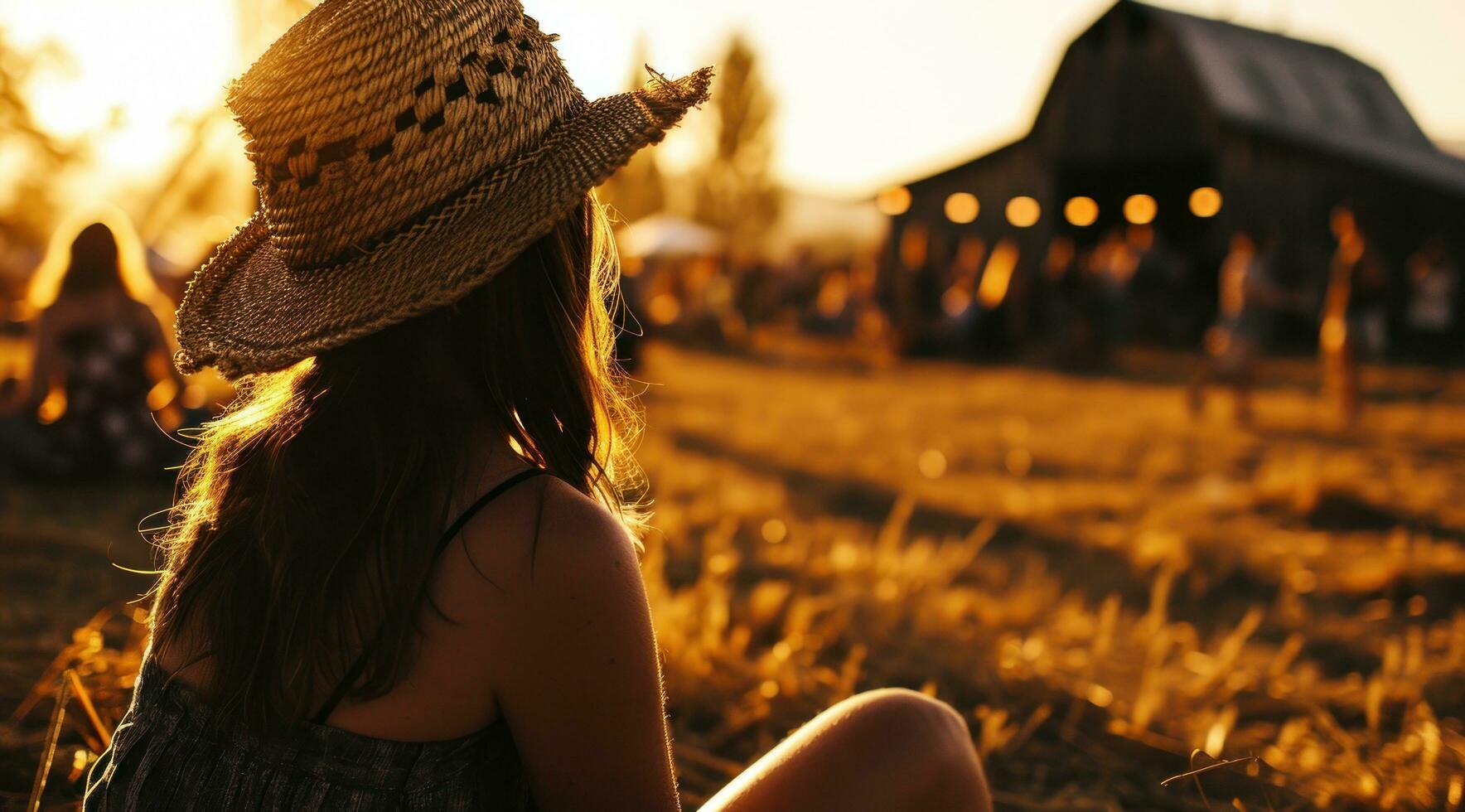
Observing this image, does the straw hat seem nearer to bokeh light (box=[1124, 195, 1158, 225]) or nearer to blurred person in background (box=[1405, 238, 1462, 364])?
blurred person in background (box=[1405, 238, 1462, 364])

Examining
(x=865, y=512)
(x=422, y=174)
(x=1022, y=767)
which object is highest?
(x=422, y=174)

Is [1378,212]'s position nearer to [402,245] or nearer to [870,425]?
[870,425]

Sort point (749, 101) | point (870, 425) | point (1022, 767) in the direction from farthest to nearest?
point (749, 101) < point (870, 425) < point (1022, 767)

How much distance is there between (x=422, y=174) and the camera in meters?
1.45

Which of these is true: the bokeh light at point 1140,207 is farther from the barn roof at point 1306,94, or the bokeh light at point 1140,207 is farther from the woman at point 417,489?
the woman at point 417,489

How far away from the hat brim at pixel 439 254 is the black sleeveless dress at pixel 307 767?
26 cm

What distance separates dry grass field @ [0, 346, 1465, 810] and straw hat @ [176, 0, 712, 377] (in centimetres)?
163

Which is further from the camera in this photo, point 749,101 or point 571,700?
point 749,101

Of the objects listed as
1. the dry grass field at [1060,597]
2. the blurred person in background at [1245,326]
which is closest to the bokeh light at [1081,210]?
the blurred person in background at [1245,326]

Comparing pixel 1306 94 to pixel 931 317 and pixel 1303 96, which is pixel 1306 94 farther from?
pixel 931 317

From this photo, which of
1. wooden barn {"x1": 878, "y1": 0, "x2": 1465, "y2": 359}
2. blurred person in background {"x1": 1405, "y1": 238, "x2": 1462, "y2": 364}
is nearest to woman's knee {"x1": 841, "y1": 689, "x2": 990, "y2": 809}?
wooden barn {"x1": 878, "y1": 0, "x2": 1465, "y2": 359}

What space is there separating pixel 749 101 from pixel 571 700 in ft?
216

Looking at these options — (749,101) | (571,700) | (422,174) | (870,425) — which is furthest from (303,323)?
(749,101)

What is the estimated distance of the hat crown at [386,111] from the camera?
4.75 feet
